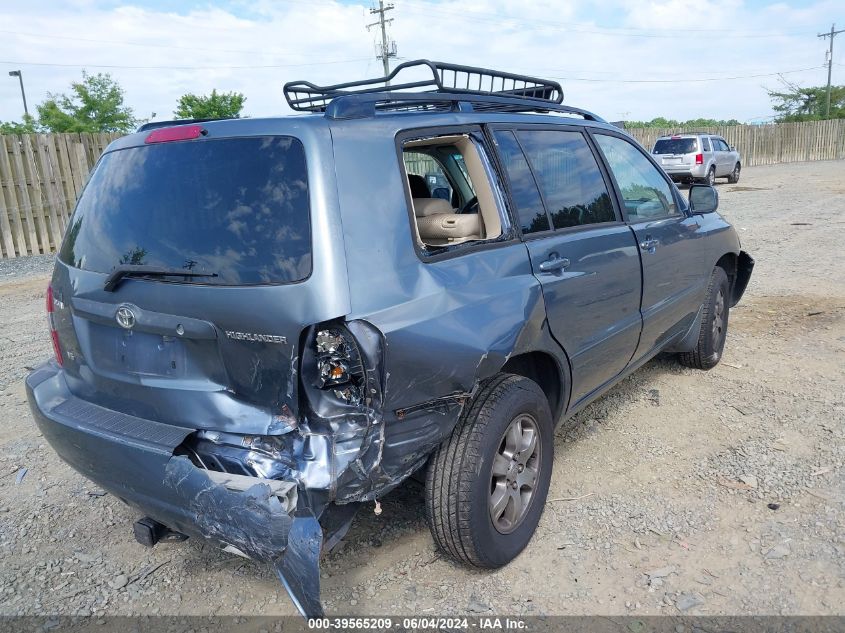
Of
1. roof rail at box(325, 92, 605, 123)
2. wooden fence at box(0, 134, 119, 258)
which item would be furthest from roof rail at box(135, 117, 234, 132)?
wooden fence at box(0, 134, 119, 258)

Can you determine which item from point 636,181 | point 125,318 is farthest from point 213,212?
point 636,181

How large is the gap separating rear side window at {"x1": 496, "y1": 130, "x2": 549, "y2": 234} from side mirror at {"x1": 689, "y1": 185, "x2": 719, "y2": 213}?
1913 millimetres

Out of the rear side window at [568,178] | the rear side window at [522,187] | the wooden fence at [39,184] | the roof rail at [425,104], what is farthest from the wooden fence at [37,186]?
the rear side window at [522,187]

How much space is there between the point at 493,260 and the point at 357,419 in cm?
91

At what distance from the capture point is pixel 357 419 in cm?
219

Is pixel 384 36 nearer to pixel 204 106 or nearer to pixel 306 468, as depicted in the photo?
pixel 204 106

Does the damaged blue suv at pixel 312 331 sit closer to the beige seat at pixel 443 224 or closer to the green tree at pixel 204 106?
the beige seat at pixel 443 224

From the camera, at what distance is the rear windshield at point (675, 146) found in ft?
71.9

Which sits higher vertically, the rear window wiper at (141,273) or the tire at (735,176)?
Answer: the rear window wiper at (141,273)

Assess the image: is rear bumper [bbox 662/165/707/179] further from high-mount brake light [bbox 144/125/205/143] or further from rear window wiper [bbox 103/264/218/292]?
rear window wiper [bbox 103/264/218/292]

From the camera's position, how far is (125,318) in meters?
2.43

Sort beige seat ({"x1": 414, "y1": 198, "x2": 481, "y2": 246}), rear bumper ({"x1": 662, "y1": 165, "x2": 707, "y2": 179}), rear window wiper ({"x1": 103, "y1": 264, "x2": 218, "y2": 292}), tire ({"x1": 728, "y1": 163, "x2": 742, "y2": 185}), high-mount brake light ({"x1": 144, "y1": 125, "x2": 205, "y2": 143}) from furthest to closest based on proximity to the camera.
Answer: tire ({"x1": 728, "y1": 163, "x2": 742, "y2": 185})
rear bumper ({"x1": 662, "y1": 165, "x2": 707, "y2": 179})
beige seat ({"x1": 414, "y1": 198, "x2": 481, "y2": 246})
high-mount brake light ({"x1": 144, "y1": 125, "x2": 205, "y2": 143})
rear window wiper ({"x1": 103, "y1": 264, "x2": 218, "y2": 292})

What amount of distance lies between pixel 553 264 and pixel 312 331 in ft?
4.21

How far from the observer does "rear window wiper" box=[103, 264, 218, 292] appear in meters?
2.32
